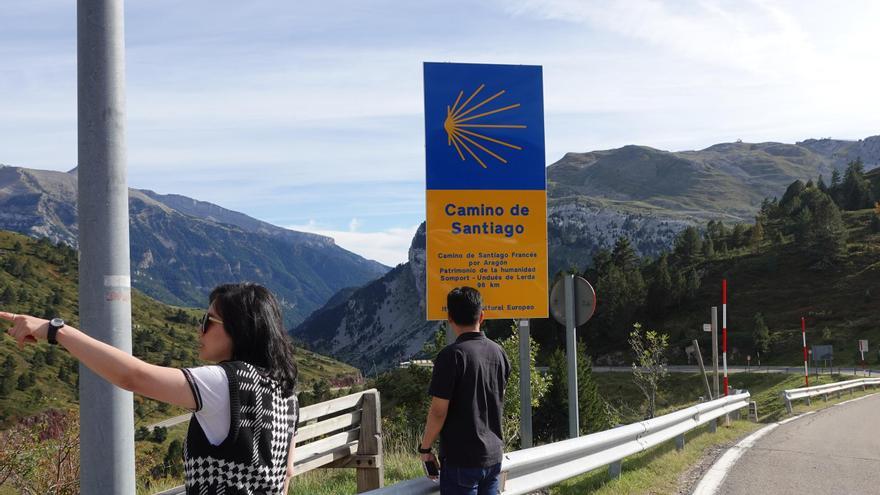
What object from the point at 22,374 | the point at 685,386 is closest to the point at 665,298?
the point at 685,386

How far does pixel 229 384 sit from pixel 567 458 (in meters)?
4.97

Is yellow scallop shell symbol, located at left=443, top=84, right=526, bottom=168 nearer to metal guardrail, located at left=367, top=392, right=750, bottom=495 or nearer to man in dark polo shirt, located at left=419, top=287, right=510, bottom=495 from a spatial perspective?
metal guardrail, located at left=367, top=392, right=750, bottom=495

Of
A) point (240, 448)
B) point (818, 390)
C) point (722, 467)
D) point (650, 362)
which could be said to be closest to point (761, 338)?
point (650, 362)

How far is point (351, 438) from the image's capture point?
23.9 feet

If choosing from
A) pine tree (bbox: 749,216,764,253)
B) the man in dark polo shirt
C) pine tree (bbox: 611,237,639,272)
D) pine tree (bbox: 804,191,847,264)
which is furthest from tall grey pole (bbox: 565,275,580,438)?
pine tree (bbox: 749,216,764,253)

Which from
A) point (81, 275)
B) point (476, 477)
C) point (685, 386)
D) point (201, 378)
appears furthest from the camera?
point (685, 386)

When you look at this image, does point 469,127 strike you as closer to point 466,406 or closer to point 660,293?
point 466,406

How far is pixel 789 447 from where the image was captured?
487 inches

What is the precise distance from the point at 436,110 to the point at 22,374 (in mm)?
118359

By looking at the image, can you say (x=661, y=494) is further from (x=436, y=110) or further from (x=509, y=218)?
(x=436, y=110)

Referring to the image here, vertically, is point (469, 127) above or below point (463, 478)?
above

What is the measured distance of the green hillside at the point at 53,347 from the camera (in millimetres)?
106000

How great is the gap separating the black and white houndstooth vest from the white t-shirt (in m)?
0.02

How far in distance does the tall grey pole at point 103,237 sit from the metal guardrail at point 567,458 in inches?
52.7
